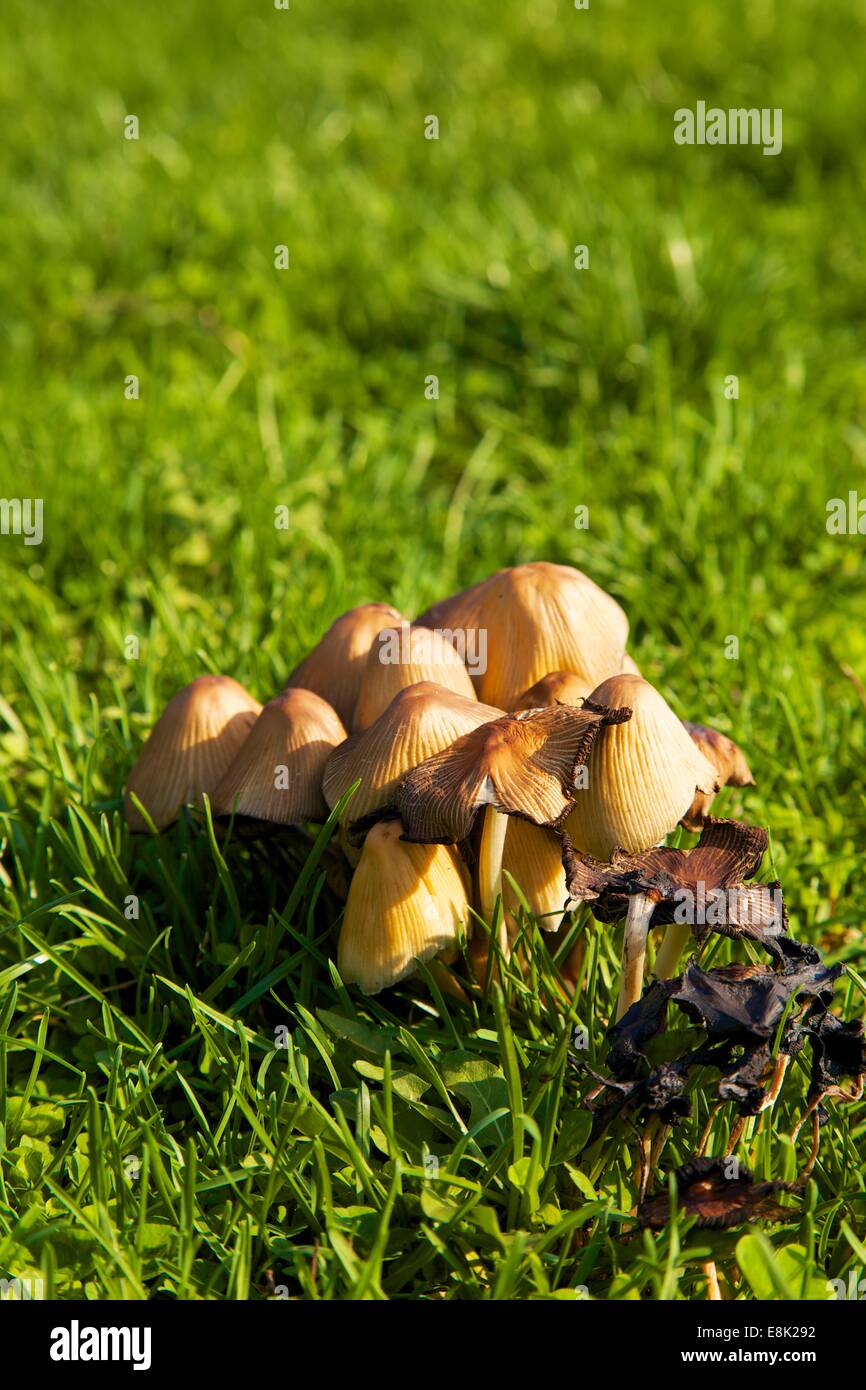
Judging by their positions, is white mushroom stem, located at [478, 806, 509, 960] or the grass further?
white mushroom stem, located at [478, 806, 509, 960]

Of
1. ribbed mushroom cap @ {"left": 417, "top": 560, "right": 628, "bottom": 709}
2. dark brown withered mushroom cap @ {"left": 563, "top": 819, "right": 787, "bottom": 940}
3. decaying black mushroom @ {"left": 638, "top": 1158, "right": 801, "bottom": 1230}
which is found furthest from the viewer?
ribbed mushroom cap @ {"left": 417, "top": 560, "right": 628, "bottom": 709}

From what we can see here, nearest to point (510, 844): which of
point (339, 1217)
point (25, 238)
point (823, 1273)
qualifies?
point (339, 1217)

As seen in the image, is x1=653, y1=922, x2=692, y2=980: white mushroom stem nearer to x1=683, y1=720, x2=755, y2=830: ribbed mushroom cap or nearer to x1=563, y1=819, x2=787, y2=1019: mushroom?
x1=563, y1=819, x2=787, y2=1019: mushroom

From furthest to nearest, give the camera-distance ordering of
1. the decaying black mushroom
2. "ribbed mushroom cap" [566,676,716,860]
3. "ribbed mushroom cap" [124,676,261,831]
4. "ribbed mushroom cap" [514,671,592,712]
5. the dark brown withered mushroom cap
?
"ribbed mushroom cap" [124,676,261,831] < "ribbed mushroom cap" [514,671,592,712] < "ribbed mushroom cap" [566,676,716,860] < the dark brown withered mushroom cap < the decaying black mushroom

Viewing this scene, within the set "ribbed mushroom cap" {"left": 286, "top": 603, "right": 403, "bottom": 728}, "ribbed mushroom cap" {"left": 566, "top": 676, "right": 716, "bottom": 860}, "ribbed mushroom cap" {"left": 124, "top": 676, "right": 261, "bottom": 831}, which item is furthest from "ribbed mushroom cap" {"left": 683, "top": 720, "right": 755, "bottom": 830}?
"ribbed mushroom cap" {"left": 124, "top": 676, "right": 261, "bottom": 831}

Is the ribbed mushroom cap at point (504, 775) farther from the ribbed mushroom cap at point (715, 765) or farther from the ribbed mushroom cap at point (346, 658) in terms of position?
the ribbed mushroom cap at point (346, 658)

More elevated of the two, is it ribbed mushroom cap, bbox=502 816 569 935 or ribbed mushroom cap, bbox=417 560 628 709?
ribbed mushroom cap, bbox=417 560 628 709

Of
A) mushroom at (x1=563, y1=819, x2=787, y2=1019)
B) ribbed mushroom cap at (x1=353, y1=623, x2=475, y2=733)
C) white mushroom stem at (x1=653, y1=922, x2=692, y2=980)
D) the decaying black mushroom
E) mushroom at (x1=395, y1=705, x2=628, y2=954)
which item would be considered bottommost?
the decaying black mushroom
